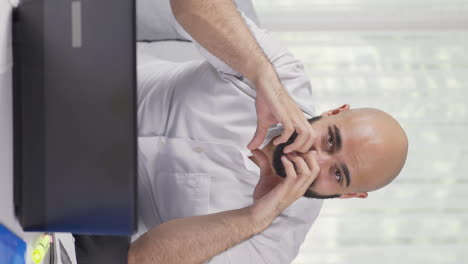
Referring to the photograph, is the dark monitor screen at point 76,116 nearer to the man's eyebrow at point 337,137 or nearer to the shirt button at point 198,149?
the shirt button at point 198,149

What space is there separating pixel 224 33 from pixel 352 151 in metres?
0.47

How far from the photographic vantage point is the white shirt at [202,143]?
1307 mm

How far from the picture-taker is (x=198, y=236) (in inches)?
46.2

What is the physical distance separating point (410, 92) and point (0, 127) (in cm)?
148

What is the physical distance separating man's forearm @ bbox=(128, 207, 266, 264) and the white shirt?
114 millimetres

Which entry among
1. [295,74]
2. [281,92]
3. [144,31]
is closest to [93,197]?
[281,92]

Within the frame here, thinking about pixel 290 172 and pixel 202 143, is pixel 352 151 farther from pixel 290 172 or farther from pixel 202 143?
pixel 202 143

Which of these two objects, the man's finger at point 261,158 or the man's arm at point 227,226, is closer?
the man's arm at point 227,226

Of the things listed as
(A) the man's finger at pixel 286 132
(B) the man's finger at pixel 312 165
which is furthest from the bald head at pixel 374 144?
(A) the man's finger at pixel 286 132

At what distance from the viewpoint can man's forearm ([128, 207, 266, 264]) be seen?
1129mm

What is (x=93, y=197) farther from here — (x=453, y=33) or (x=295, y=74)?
(x=453, y=33)

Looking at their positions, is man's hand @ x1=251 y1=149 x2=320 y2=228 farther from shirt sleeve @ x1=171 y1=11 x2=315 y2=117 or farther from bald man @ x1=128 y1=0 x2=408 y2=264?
shirt sleeve @ x1=171 y1=11 x2=315 y2=117

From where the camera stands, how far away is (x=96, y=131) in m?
0.74

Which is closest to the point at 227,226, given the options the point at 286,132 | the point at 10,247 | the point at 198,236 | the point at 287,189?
the point at 198,236
